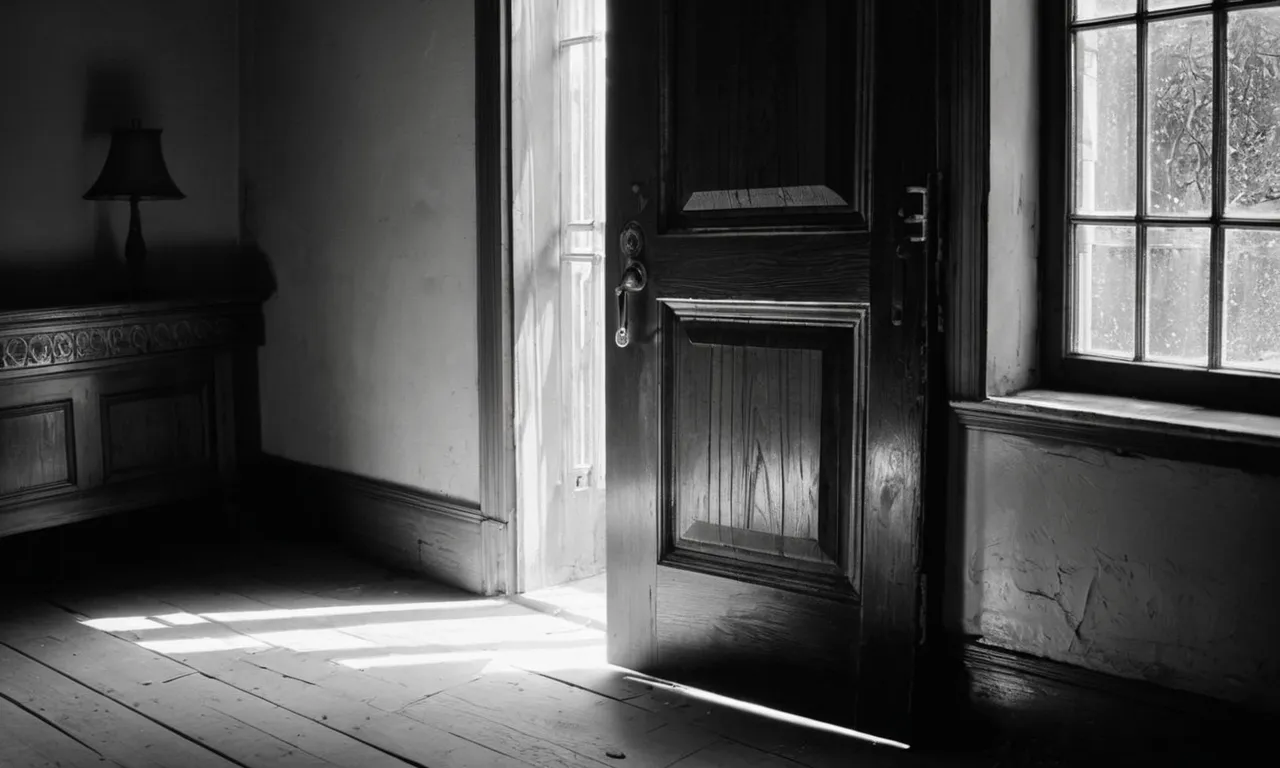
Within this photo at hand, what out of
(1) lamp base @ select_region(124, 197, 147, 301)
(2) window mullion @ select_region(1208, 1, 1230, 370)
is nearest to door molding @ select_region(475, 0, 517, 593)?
(1) lamp base @ select_region(124, 197, 147, 301)

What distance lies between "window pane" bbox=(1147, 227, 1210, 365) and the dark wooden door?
1.59 ft

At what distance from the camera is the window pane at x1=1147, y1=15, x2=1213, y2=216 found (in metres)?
2.54

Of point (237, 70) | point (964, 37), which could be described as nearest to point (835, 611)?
point (964, 37)

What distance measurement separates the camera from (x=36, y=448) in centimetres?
405

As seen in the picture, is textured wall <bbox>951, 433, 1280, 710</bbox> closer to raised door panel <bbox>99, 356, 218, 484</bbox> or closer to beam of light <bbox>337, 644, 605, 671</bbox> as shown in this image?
beam of light <bbox>337, 644, 605, 671</bbox>

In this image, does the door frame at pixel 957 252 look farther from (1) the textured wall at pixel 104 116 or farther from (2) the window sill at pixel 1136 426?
(1) the textured wall at pixel 104 116

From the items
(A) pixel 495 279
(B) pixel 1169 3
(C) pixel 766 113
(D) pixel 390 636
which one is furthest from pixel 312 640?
(B) pixel 1169 3

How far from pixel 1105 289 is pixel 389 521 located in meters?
2.58

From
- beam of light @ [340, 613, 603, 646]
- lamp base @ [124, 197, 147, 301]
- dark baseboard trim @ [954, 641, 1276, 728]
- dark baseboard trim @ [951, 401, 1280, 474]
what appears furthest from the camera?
lamp base @ [124, 197, 147, 301]

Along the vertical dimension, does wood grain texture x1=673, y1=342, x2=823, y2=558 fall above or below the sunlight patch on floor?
above

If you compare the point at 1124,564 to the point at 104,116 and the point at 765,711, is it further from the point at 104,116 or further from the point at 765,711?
the point at 104,116

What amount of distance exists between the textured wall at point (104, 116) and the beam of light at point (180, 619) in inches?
55.6

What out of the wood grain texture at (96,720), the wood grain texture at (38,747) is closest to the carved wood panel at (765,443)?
the wood grain texture at (96,720)

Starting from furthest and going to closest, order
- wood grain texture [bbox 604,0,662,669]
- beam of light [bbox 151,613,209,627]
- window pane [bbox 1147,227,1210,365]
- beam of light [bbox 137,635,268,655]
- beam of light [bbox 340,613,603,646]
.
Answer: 1. beam of light [bbox 151,613,209,627]
2. beam of light [bbox 340,613,603,646]
3. beam of light [bbox 137,635,268,655]
4. wood grain texture [bbox 604,0,662,669]
5. window pane [bbox 1147,227,1210,365]
